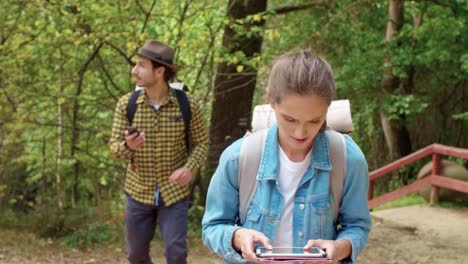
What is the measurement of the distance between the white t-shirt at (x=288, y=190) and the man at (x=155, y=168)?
2239 mm

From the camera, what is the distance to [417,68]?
13820 millimetres

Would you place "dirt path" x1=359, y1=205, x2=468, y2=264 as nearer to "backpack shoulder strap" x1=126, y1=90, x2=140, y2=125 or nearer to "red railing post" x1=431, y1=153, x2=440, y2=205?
"red railing post" x1=431, y1=153, x2=440, y2=205

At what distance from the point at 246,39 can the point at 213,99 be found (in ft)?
2.83

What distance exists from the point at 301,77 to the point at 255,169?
401 millimetres

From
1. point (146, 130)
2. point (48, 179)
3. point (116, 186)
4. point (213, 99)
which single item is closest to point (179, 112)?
point (146, 130)

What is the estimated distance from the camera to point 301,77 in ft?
6.75

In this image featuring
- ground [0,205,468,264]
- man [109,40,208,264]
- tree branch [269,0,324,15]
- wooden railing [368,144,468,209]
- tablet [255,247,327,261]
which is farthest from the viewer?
wooden railing [368,144,468,209]

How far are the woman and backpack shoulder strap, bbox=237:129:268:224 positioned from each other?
18mm

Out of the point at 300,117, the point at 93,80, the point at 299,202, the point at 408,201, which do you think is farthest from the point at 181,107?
the point at 408,201

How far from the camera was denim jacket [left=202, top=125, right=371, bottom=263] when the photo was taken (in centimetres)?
223

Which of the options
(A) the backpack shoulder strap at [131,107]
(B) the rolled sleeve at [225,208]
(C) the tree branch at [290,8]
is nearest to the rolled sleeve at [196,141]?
(A) the backpack shoulder strap at [131,107]

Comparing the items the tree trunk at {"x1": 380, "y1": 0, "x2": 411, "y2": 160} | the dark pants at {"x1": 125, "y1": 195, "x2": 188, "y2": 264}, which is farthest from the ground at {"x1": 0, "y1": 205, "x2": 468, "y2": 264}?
the tree trunk at {"x1": 380, "y1": 0, "x2": 411, "y2": 160}

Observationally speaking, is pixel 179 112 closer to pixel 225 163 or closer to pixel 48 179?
pixel 225 163

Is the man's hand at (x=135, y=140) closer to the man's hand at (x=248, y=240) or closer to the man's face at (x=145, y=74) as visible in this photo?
the man's face at (x=145, y=74)
